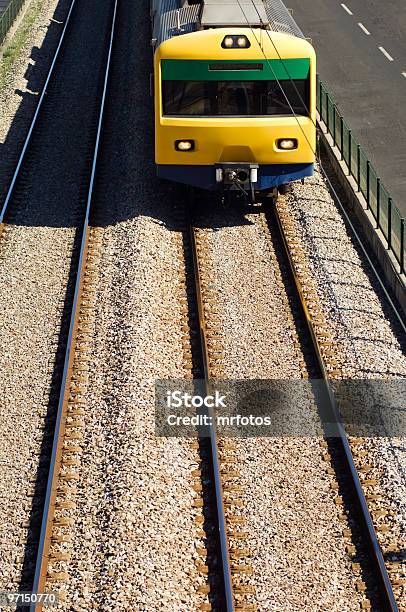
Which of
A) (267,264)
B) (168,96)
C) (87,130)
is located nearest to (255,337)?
(267,264)

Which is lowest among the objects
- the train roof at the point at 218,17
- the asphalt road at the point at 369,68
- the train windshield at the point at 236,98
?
the train windshield at the point at 236,98

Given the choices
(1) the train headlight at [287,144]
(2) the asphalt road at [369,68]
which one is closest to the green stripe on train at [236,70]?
(1) the train headlight at [287,144]

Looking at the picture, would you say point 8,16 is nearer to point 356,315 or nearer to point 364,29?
point 364,29

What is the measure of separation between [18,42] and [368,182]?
1537 cm

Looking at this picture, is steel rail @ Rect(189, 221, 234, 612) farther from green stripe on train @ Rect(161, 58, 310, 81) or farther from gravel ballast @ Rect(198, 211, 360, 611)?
green stripe on train @ Rect(161, 58, 310, 81)

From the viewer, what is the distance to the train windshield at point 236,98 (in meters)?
17.0

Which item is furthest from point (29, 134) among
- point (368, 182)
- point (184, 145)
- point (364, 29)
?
point (364, 29)

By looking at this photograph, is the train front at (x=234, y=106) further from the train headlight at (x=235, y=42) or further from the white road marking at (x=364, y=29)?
the white road marking at (x=364, y=29)

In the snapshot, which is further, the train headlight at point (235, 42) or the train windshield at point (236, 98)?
the train windshield at point (236, 98)

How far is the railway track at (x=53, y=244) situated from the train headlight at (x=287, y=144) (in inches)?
130

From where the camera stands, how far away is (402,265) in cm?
1588

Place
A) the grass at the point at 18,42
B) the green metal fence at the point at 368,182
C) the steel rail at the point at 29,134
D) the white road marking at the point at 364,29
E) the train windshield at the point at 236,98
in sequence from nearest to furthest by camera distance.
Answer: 1. the green metal fence at the point at 368,182
2. the train windshield at the point at 236,98
3. the steel rail at the point at 29,134
4. the grass at the point at 18,42
5. the white road marking at the point at 364,29

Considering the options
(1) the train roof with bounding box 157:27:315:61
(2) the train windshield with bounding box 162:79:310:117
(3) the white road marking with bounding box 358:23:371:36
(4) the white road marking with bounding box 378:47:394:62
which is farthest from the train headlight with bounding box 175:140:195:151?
(3) the white road marking with bounding box 358:23:371:36

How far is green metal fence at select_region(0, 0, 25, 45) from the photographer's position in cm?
2959
